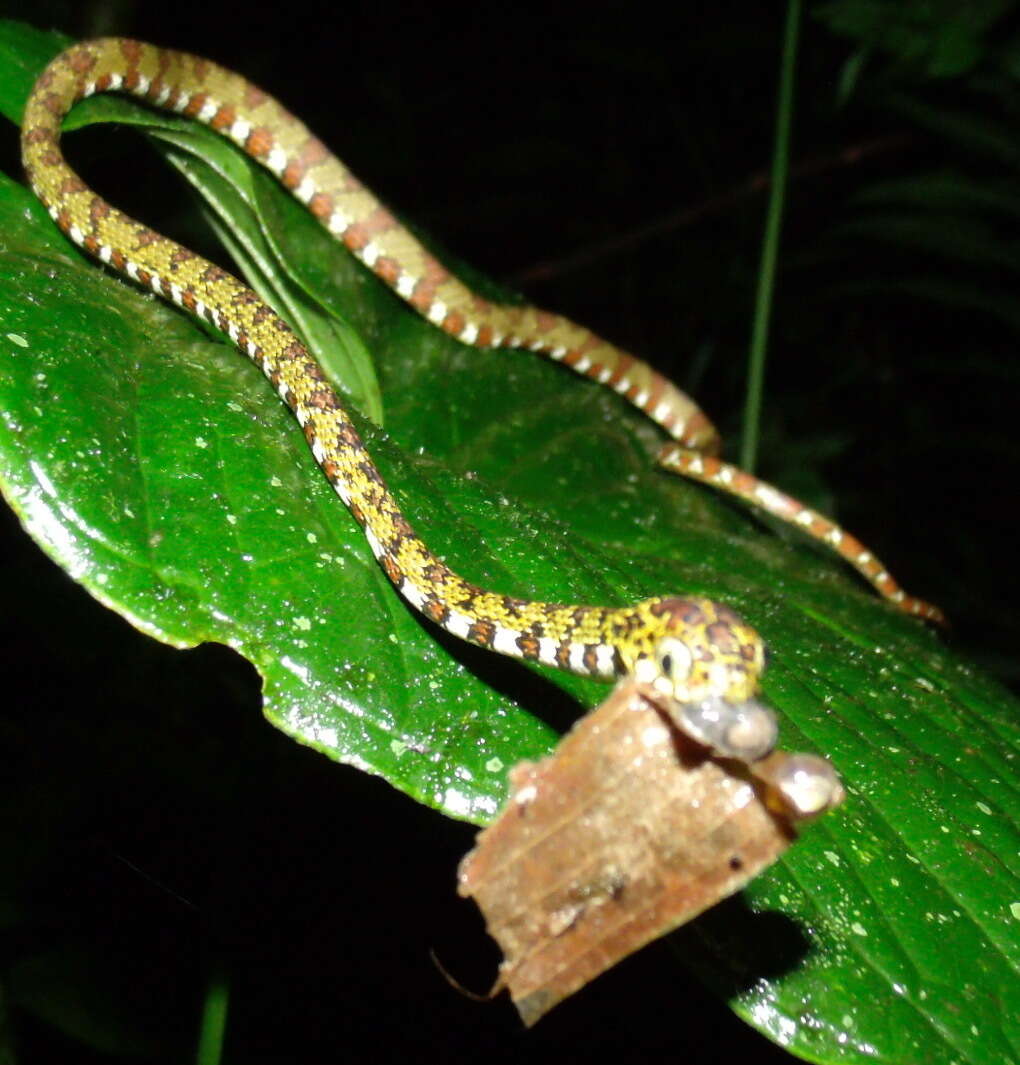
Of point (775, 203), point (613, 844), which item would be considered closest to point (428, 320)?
point (775, 203)

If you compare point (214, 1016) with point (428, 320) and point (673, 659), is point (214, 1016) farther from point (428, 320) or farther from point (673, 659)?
point (428, 320)

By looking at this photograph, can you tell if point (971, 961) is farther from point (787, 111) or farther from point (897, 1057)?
point (787, 111)

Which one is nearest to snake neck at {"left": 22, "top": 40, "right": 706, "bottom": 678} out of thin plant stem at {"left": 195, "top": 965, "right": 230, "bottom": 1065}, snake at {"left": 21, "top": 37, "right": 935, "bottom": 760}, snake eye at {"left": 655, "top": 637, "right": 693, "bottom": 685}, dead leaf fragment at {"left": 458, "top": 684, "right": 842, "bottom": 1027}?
snake at {"left": 21, "top": 37, "right": 935, "bottom": 760}

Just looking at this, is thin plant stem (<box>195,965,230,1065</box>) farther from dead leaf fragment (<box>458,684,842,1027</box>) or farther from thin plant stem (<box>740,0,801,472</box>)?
thin plant stem (<box>740,0,801,472</box>)

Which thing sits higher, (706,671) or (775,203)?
(775,203)

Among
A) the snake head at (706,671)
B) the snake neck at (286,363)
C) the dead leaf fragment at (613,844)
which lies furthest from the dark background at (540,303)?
the snake head at (706,671)
